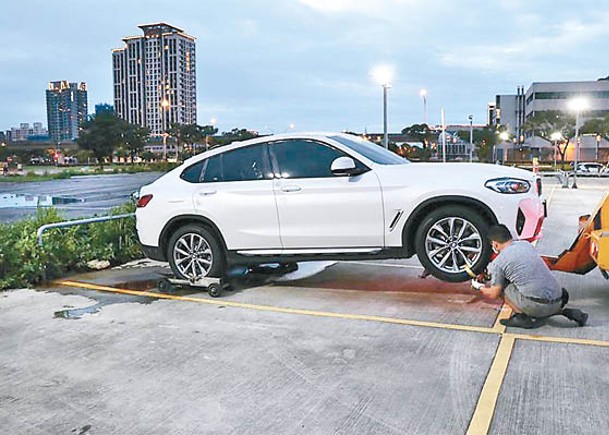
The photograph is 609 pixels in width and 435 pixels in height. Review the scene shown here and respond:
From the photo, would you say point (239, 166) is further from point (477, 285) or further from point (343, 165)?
point (477, 285)

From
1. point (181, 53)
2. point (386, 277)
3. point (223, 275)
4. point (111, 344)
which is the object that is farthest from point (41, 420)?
point (181, 53)

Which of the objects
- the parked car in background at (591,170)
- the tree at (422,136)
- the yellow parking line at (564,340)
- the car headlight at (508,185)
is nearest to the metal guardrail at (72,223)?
the car headlight at (508,185)

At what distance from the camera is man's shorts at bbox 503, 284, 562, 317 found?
217 inches

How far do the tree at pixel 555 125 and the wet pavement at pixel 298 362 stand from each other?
68793 millimetres

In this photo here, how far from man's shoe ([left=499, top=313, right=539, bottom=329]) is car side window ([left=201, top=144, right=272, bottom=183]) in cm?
310

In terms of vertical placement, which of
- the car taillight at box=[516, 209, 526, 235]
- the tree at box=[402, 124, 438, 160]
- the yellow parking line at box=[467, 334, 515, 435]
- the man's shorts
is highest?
the tree at box=[402, 124, 438, 160]

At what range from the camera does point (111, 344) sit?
5477 mm

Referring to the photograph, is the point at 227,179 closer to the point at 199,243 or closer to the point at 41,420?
the point at 199,243

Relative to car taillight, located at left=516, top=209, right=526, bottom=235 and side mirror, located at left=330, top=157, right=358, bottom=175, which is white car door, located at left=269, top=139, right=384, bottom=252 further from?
car taillight, located at left=516, top=209, right=526, bottom=235

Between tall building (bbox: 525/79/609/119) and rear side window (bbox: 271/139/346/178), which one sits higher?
tall building (bbox: 525/79/609/119)

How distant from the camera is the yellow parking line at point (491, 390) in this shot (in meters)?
3.72

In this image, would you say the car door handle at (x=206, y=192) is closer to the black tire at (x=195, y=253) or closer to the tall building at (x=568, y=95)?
the black tire at (x=195, y=253)

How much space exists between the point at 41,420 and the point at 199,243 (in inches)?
149

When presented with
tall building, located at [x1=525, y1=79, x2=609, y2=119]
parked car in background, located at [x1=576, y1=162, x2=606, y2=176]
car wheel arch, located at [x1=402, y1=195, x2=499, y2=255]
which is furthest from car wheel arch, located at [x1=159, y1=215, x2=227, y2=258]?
tall building, located at [x1=525, y1=79, x2=609, y2=119]
